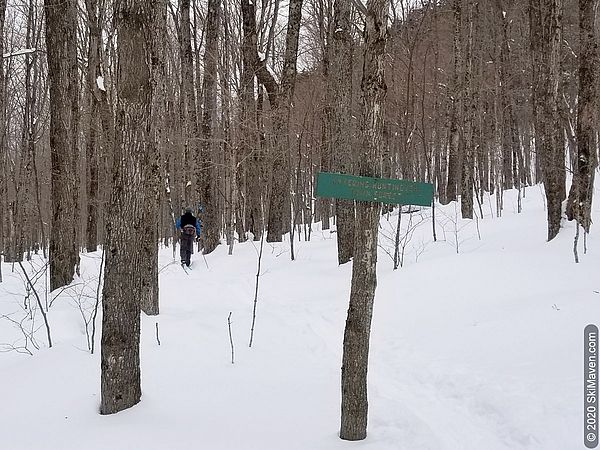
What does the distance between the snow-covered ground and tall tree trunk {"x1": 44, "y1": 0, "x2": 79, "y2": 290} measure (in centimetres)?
92

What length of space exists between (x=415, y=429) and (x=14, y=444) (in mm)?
2801

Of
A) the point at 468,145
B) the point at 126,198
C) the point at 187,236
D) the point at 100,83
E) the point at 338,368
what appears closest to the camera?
the point at 126,198

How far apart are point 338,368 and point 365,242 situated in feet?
7.10

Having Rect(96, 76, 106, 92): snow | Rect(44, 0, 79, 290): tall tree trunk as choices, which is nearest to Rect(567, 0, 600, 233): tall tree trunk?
Rect(96, 76, 106, 92): snow

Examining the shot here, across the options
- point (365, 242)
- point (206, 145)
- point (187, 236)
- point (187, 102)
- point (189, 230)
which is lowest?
point (187, 236)

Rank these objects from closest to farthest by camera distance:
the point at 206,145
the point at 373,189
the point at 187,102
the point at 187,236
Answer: the point at 373,189, the point at 187,236, the point at 206,145, the point at 187,102

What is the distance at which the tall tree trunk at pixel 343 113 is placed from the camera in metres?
9.88

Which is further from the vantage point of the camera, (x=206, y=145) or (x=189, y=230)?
(x=206, y=145)

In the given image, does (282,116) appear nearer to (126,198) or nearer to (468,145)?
(468,145)

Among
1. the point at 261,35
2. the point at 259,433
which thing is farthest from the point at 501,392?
the point at 261,35

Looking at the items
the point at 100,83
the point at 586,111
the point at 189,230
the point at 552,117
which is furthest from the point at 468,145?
the point at 100,83

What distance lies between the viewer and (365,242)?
128 inches

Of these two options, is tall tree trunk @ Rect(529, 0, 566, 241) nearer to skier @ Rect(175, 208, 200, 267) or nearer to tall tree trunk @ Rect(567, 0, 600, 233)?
tall tree trunk @ Rect(567, 0, 600, 233)

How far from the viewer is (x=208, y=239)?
15.0 meters
